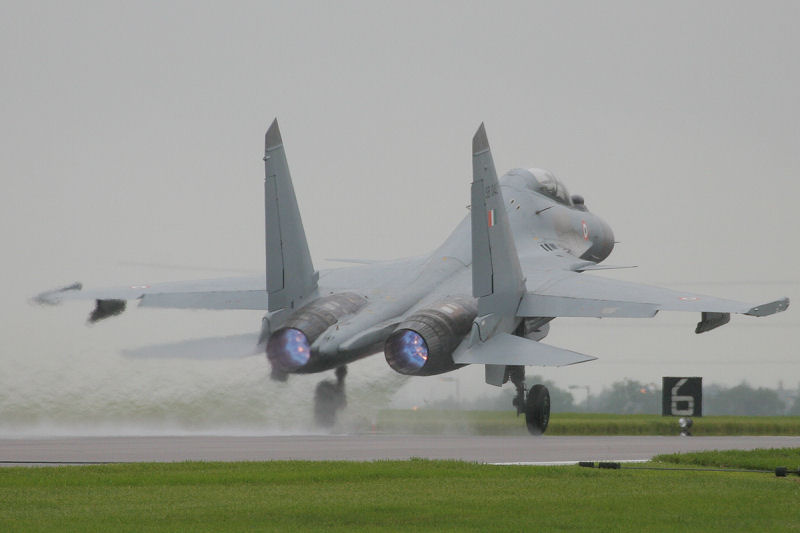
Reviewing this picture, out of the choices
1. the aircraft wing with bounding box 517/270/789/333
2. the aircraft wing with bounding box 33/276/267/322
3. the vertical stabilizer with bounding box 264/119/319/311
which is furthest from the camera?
the aircraft wing with bounding box 33/276/267/322

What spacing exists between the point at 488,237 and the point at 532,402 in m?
4.09

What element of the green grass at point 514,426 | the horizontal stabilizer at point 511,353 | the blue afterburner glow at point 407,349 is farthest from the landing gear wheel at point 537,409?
the blue afterburner glow at point 407,349

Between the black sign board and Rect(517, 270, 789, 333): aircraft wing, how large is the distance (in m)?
3.69

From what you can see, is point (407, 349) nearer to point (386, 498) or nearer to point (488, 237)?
point (488, 237)

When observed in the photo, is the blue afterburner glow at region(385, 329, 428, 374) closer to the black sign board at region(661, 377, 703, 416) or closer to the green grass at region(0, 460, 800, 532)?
the black sign board at region(661, 377, 703, 416)

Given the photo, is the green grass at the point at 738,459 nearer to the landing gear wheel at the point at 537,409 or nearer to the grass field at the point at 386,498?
the grass field at the point at 386,498

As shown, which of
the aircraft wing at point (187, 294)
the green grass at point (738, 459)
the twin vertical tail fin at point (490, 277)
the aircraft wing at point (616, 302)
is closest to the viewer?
the green grass at point (738, 459)

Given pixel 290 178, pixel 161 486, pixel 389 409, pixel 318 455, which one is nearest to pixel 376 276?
pixel 389 409

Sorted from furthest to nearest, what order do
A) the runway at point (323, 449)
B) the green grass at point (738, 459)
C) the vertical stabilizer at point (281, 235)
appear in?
1. the vertical stabilizer at point (281, 235)
2. the runway at point (323, 449)
3. the green grass at point (738, 459)

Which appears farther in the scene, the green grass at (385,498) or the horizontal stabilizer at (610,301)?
the horizontal stabilizer at (610,301)

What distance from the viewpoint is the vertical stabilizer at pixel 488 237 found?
2591 cm

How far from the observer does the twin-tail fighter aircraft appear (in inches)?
1022

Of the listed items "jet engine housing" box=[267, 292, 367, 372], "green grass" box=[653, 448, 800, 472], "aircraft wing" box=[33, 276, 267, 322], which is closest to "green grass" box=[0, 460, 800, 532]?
"green grass" box=[653, 448, 800, 472]

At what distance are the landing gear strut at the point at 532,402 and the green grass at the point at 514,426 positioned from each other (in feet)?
1.24
